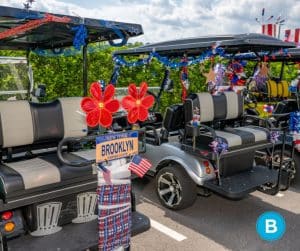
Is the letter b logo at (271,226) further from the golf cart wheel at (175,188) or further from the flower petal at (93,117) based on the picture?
the flower petal at (93,117)

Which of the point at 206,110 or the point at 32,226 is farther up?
the point at 206,110

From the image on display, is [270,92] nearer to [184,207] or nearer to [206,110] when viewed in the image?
[206,110]

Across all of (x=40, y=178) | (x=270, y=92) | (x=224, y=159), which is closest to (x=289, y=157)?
(x=224, y=159)

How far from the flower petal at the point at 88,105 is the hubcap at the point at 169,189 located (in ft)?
6.45

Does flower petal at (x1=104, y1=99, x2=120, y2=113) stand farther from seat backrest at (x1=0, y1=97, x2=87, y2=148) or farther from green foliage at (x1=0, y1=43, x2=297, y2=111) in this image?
green foliage at (x1=0, y1=43, x2=297, y2=111)

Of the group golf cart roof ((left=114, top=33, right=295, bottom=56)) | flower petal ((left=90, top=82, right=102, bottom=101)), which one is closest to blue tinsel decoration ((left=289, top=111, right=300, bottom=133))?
golf cart roof ((left=114, top=33, right=295, bottom=56))

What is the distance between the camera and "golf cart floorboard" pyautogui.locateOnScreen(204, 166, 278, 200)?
150 inches

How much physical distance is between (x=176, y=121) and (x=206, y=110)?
46 cm

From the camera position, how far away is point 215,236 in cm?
366

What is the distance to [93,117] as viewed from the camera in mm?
2584

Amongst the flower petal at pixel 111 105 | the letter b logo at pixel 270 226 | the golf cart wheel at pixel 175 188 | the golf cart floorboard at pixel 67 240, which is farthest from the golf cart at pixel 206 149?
the flower petal at pixel 111 105

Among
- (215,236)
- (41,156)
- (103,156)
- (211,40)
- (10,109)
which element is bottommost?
(215,236)

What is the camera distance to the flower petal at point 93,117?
8.43ft

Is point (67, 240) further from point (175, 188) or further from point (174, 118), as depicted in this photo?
point (174, 118)
